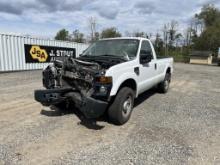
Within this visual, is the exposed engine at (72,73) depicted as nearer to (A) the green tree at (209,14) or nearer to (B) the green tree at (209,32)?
(B) the green tree at (209,32)

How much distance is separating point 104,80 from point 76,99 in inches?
28.9

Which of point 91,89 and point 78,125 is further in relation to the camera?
point 78,125

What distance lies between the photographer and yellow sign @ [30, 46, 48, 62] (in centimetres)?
1696

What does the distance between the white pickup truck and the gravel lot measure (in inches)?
17.6

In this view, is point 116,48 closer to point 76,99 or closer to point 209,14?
point 76,99

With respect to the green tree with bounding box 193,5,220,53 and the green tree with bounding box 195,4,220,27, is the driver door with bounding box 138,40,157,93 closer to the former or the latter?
the green tree with bounding box 193,5,220,53

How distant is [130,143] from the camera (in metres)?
4.04

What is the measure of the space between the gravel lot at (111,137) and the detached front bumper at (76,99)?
463 mm

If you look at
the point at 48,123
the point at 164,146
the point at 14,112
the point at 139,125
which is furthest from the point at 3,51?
the point at 164,146

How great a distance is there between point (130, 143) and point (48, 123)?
191 cm

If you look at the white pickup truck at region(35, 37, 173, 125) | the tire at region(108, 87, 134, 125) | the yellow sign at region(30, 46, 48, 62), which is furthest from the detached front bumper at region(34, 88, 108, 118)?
the yellow sign at region(30, 46, 48, 62)

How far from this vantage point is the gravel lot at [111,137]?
3.51 meters

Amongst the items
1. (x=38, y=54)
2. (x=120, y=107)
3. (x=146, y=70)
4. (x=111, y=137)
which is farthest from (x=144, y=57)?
(x=38, y=54)

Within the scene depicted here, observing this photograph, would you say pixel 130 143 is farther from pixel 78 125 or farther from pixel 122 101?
pixel 78 125
